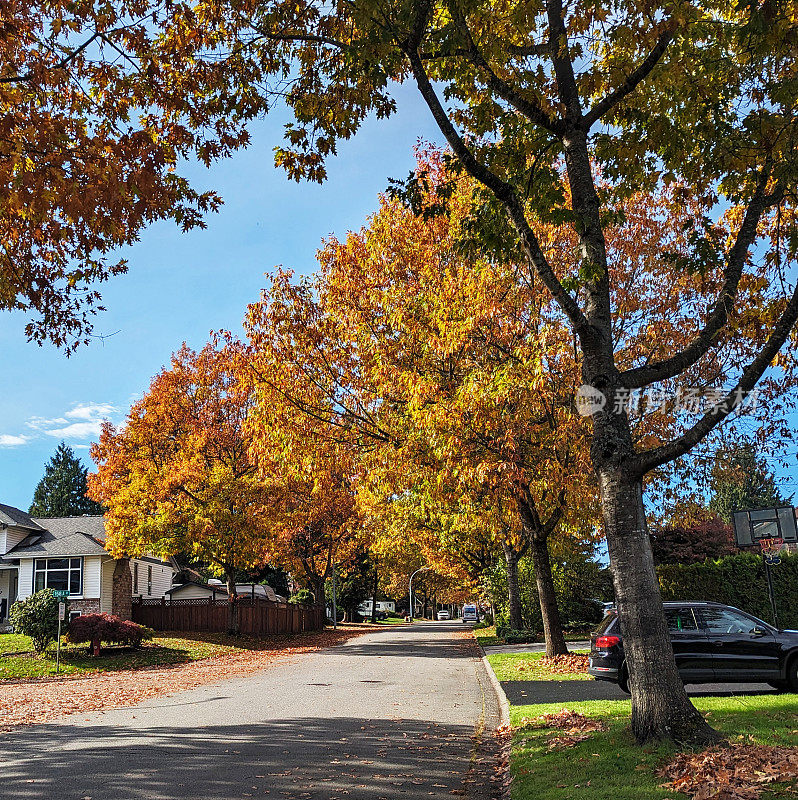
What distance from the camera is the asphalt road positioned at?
724 cm

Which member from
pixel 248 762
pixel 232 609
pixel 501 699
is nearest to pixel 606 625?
pixel 501 699

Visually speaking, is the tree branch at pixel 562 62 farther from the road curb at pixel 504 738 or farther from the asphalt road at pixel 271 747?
the asphalt road at pixel 271 747

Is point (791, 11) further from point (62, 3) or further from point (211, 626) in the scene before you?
point (211, 626)

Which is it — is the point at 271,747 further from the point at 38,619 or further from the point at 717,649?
the point at 38,619

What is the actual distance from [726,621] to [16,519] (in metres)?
35.5

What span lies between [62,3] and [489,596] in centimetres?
3480

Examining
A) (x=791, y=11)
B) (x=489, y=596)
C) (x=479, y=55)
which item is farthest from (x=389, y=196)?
(x=489, y=596)

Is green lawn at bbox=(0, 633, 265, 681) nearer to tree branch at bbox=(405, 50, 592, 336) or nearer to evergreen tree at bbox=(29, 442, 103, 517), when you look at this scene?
tree branch at bbox=(405, 50, 592, 336)

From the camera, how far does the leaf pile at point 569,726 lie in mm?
8188

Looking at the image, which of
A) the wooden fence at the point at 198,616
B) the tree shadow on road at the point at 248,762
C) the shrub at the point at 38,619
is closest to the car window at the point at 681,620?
the tree shadow on road at the point at 248,762

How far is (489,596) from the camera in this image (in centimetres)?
3816

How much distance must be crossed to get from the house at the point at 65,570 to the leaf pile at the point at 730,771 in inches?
1278

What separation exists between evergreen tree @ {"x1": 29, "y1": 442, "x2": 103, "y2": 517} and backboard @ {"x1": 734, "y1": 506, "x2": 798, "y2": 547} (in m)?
81.5

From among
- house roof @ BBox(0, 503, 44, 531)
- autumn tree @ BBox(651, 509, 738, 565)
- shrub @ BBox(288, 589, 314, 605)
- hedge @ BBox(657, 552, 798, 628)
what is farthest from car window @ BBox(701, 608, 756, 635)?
shrub @ BBox(288, 589, 314, 605)
